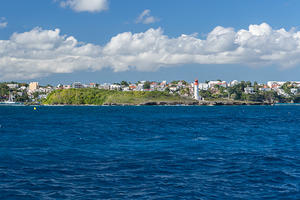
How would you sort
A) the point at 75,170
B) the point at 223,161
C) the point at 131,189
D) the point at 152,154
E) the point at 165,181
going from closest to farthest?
the point at 131,189 < the point at 165,181 < the point at 75,170 < the point at 223,161 < the point at 152,154

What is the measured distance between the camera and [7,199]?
13.7 metres

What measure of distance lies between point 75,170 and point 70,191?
165 inches

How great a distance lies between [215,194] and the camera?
14.2 meters

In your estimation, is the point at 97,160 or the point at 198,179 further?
the point at 97,160

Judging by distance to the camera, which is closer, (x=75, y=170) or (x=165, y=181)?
(x=165, y=181)

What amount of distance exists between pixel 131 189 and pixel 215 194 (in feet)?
12.1

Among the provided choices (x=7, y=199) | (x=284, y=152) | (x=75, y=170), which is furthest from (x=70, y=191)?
(x=284, y=152)

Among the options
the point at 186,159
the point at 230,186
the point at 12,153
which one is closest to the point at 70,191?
the point at 230,186

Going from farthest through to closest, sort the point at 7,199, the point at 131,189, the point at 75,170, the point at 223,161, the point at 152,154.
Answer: the point at 152,154 < the point at 223,161 < the point at 75,170 < the point at 131,189 < the point at 7,199

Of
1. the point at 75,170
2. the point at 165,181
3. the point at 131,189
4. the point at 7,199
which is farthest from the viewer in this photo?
the point at 75,170

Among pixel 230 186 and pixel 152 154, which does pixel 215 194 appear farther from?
pixel 152 154

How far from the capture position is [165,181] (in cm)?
1619

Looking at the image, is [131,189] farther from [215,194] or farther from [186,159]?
[186,159]

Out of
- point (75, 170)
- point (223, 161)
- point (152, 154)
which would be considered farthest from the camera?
point (152, 154)
